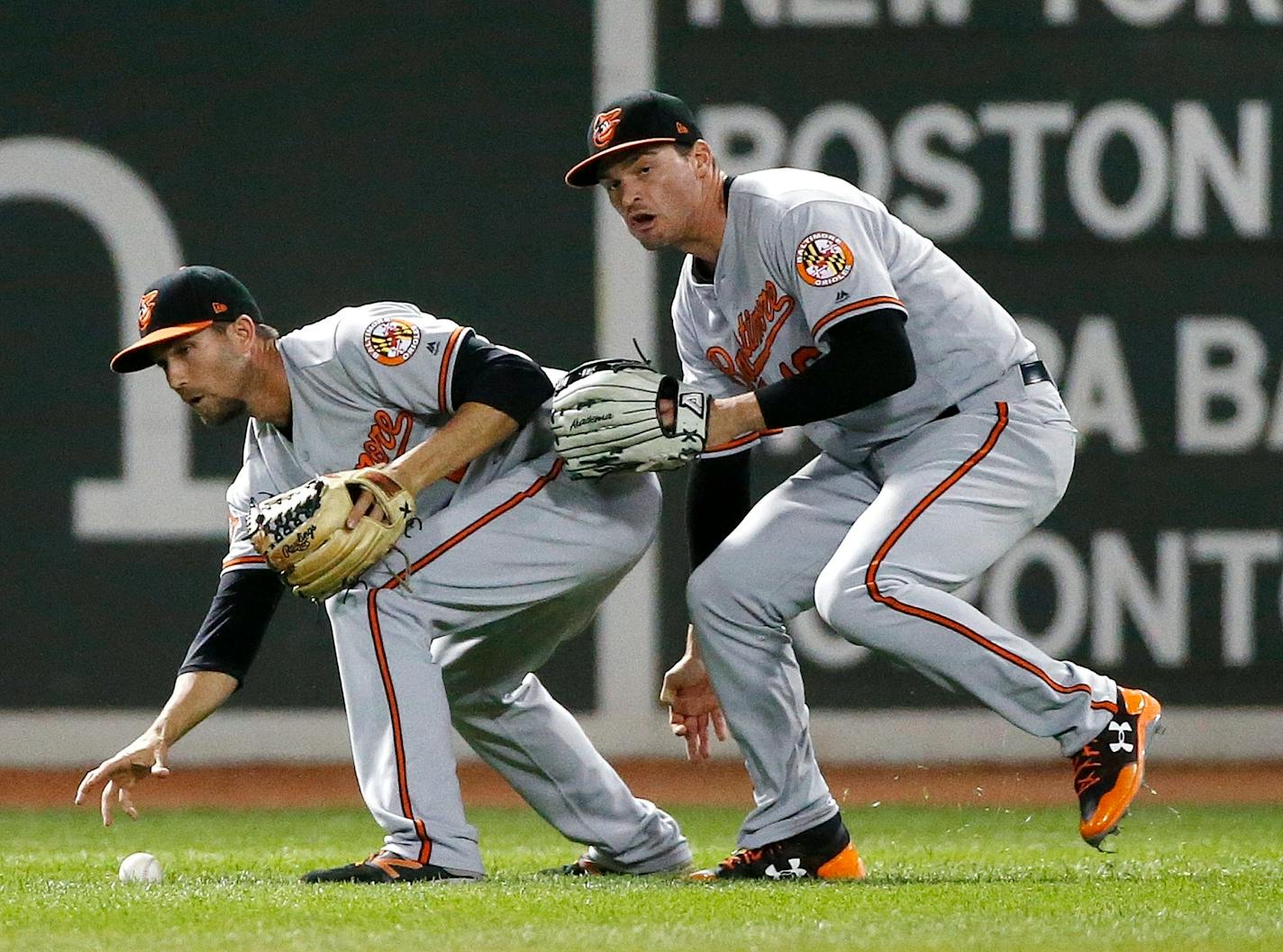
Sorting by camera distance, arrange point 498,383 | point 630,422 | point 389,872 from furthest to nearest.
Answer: point 498,383 → point 630,422 → point 389,872

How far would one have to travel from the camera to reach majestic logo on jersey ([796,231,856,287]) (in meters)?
3.09

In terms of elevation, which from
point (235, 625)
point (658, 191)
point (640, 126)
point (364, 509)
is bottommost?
point (235, 625)

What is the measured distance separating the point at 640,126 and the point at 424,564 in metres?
0.82

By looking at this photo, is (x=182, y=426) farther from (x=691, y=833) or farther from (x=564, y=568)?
(x=564, y=568)

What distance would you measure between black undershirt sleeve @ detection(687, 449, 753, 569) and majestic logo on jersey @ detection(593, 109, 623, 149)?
0.61m

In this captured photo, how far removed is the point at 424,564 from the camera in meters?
3.21

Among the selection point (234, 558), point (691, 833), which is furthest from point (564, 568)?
point (691, 833)

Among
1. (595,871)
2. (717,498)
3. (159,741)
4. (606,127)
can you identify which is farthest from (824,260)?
(159,741)

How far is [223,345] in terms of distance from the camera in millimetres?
3184

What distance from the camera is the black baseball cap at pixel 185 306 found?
10.3ft

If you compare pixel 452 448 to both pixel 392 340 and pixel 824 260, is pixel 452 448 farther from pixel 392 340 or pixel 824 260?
pixel 824 260

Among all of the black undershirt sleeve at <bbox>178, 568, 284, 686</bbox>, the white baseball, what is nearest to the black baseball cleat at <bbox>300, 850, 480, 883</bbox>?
the white baseball

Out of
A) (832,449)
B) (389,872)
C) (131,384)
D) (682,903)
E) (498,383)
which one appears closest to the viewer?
(682,903)

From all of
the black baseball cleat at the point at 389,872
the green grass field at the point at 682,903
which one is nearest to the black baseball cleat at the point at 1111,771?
the green grass field at the point at 682,903
